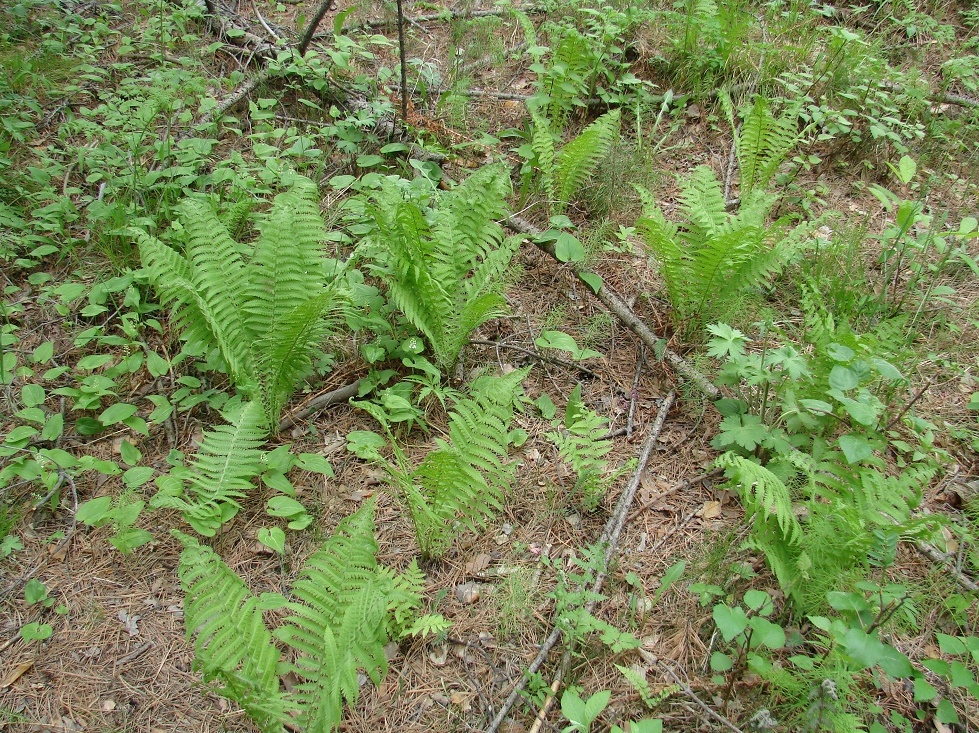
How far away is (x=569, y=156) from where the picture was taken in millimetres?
3541

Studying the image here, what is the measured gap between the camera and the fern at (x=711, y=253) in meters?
2.92

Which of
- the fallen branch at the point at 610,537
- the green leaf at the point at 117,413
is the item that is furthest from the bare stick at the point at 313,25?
the fallen branch at the point at 610,537

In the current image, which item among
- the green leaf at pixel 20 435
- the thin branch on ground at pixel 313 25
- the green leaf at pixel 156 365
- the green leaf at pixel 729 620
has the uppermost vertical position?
the thin branch on ground at pixel 313 25

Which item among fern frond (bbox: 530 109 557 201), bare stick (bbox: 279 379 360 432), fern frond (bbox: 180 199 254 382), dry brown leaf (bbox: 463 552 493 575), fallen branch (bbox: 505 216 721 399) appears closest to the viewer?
dry brown leaf (bbox: 463 552 493 575)

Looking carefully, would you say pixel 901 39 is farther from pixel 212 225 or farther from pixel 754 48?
pixel 212 225

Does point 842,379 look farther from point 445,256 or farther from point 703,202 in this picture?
point 445,256

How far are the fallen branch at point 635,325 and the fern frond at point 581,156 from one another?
0.85 feet

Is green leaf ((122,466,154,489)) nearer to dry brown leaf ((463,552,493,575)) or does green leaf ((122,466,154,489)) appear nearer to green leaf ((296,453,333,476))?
green leaf ((296,453,333,476))

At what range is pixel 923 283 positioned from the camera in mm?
3434

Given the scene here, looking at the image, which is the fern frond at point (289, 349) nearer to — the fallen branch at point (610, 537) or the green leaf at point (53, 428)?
the green leaf at point (53, 428)

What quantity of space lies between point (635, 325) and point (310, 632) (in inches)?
81.8

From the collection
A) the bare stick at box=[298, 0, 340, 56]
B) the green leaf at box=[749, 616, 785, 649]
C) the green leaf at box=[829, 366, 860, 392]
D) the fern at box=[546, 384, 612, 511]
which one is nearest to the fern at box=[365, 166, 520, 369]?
the fern at box=[546, 384, 612, 511]

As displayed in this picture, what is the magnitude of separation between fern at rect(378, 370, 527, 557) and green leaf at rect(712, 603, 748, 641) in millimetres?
801

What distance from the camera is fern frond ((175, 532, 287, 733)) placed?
5.93ft
